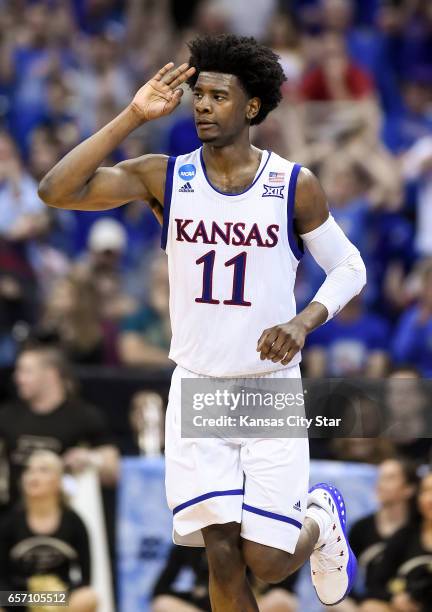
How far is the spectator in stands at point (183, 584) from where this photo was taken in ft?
26.8

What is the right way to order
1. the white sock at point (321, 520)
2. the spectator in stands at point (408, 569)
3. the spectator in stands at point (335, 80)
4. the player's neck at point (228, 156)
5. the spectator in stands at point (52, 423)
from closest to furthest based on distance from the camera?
1. the player's neck at point (228, 156)
2. the white sock at point (321, 520)
3. the spectator in stands at point (408, 569)
4. the spectator in stands at point (52, 423)
5. the spectator in stands at point (335, 80)

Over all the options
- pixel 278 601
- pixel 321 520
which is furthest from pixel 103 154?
pixel 278 601

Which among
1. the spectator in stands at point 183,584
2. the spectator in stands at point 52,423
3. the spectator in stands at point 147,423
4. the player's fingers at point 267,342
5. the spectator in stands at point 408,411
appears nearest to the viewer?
the player's fingers at point 267,342

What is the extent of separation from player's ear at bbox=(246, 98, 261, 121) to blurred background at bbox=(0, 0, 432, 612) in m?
2.50

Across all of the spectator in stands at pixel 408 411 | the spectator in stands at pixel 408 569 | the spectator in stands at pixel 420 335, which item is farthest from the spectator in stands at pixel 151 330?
the spectator in stands at pixel 408 569

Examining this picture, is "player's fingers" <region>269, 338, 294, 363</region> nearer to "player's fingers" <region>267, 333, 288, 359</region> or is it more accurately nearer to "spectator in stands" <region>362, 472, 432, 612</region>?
"player's fingers" <region>267, 333, 288, 359</region>

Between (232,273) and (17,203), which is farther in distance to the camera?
(17,203)

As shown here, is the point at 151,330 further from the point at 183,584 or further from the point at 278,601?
the point at 278,601

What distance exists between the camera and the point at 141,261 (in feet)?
37.9

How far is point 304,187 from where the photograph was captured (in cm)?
600

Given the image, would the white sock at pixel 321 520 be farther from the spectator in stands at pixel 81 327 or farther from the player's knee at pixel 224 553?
the spectator in stands at pixel 81 327

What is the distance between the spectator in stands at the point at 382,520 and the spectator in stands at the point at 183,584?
836 mm

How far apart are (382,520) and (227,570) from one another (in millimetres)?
2315

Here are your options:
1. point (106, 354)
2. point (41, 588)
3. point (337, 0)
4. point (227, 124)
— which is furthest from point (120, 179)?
point (337, 0)
